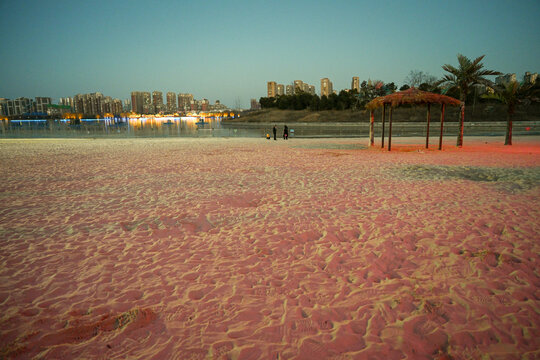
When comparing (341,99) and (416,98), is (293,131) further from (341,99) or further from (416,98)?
(341,99)

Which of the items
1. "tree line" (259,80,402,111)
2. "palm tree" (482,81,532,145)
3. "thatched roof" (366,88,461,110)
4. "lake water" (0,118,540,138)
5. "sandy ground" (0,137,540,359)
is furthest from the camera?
"tree line" (259,80,402,111)

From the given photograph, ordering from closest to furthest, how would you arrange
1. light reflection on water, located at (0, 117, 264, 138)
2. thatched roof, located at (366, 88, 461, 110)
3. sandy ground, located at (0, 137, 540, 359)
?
sandy ground, located at (0, 137, 540, 359), thatched roof, located at (366, 88, 461, 110), light reflection on water, located at (0, 117, 264, 138)

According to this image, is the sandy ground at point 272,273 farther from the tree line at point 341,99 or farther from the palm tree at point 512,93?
the tree line at point 341,99

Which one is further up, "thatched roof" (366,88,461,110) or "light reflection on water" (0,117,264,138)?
"thatched roof" (366,88,461,110)

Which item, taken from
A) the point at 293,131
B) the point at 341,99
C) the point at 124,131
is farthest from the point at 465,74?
the point at 341,99

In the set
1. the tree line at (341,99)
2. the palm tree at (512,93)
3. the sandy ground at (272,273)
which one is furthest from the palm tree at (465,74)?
the tree line at (341,99)

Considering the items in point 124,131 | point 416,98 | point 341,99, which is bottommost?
point 124,131

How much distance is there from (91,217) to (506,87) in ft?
74.8

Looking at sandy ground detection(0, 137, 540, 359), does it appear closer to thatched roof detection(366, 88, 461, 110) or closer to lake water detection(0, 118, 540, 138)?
thatched roof detection(366, 88, 461, 110)

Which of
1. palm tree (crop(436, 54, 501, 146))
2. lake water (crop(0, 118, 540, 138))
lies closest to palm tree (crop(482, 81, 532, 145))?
palm tree (crop(436, 54, 501, 146))

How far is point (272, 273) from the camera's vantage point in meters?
3.91

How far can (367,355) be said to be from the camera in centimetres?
260

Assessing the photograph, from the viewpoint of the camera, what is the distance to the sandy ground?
276cm

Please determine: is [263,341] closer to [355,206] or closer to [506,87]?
[355,206]
